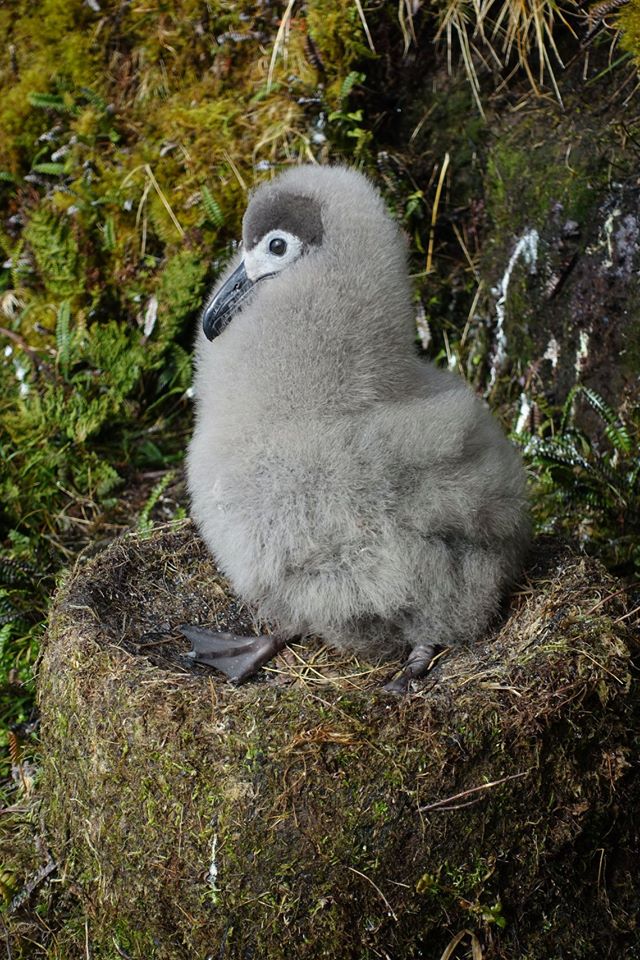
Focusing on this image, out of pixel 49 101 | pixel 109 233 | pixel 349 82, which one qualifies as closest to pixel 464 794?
pixel 349 82

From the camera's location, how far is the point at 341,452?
9.75ft

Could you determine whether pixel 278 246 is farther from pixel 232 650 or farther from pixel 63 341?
pixel 63 341

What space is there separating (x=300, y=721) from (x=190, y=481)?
97cm

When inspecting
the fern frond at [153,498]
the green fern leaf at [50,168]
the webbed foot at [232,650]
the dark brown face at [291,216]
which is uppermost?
the dark brown face at [291,216]

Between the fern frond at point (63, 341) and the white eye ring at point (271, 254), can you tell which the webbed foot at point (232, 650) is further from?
the fern frond at point (63, 341)

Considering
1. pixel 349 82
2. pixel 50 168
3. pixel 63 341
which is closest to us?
pixel 349 82

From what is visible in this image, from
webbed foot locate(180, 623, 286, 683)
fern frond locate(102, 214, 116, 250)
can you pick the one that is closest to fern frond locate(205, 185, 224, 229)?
fern frond locate(102, 214, 116, 250)

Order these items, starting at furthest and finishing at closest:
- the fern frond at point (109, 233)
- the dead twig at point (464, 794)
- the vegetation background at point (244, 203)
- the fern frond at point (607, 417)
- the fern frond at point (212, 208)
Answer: the fern frond at point (109, 233)
the fern frond at point (212, 208)
the vegetation background at point (244, 203)
the fern frond at point (607, 417)
the dead twig at point (464, 794)

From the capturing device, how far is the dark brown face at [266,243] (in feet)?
A: 10.3

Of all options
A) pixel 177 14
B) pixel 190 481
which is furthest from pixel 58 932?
pixel 177 14

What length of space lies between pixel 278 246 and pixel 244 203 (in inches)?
78.2

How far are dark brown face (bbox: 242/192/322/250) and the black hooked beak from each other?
17 cm

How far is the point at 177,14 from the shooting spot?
5.30 m

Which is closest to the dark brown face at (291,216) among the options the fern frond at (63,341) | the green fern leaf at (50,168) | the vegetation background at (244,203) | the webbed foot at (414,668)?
the webbed foot at (414,668)
